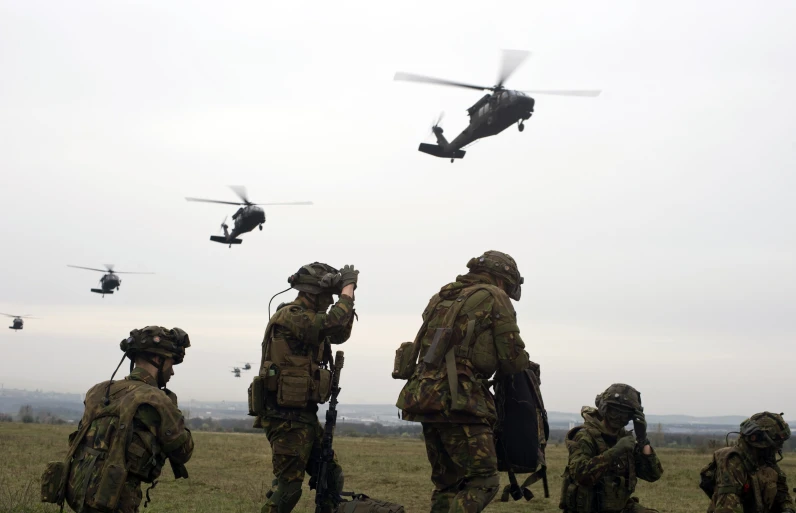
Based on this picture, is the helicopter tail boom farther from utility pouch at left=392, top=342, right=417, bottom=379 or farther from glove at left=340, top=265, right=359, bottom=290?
utility pouch at left=392, top=342, right=417, bottom=379

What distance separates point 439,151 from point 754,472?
2672 cm

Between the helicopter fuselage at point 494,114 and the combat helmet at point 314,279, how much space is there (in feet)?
68.7

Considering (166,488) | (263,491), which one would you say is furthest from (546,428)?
(166,488)

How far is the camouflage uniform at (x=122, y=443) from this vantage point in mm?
5949

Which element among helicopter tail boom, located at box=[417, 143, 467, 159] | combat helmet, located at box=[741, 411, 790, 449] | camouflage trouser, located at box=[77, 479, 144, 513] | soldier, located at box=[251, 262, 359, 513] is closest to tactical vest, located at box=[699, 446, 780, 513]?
combat helmet, located at box=[741, 411, 790, 449]

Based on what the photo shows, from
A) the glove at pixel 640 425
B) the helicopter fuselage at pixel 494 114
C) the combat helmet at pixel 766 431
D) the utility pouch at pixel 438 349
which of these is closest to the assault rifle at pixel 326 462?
the utility pouch at pixel 438 349

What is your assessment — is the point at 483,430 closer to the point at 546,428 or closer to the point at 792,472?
the point at 546,428

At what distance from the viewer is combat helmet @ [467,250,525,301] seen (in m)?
7.14

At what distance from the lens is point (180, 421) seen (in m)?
6.28

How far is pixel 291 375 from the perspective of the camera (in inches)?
321

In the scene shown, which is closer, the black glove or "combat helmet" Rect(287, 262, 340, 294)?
the black glove

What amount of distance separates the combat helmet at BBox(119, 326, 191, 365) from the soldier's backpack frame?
279 cm

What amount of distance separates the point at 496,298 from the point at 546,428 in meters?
1.39

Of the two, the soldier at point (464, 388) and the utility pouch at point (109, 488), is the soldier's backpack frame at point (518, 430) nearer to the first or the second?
the soldier at point (464, 388)
